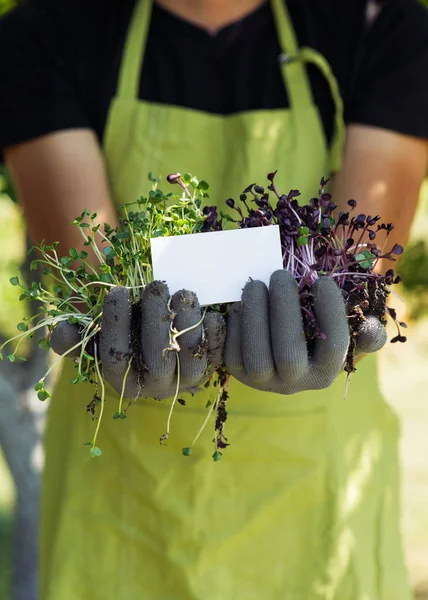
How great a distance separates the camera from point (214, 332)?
44.8 inches

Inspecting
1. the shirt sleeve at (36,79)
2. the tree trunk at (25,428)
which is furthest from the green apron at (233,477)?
the tree trunk at (25,428)

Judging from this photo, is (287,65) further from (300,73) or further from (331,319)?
(331,319)

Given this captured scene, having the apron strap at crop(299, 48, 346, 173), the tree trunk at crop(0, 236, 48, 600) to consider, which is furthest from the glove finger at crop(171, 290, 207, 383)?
the tree trunk at crop(0, 236, 48, 600)

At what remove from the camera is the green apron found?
64.3 inches

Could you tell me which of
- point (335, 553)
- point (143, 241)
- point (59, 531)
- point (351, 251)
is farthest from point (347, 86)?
point (59, 531)

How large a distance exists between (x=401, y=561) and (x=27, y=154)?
123cm

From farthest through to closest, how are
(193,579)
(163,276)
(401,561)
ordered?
1. (401,561)
2. (193,579)
3. (163,276)

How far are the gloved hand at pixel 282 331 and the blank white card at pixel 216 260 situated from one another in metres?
0.04

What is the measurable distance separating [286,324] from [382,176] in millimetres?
633

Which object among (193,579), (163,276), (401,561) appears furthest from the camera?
(401,561)

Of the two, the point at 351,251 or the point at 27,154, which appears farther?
the point at 27,154

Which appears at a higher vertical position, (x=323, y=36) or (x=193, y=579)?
(x=323, y=36)

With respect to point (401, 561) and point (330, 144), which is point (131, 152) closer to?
point (330, 144)

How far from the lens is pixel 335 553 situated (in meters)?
1.64
